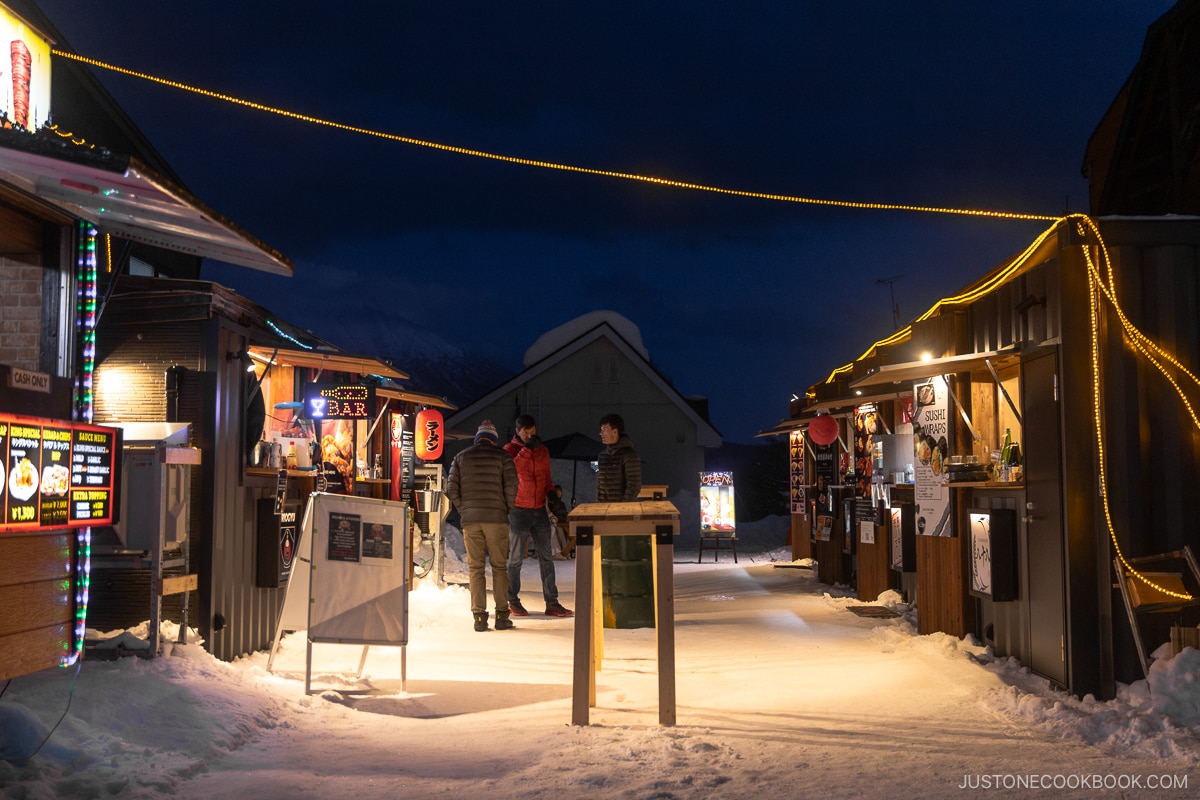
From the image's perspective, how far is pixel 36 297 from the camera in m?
6.11

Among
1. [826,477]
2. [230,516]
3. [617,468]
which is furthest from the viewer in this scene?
[826,477]

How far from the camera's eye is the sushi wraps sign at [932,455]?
972cm

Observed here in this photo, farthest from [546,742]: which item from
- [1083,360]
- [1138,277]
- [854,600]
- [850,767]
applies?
[854,600]

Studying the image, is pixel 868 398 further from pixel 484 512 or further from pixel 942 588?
pixel 484 512

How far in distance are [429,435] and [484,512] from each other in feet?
18.7

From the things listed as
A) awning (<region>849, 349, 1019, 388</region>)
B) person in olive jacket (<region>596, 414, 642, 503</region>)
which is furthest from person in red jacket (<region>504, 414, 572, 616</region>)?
awning (<region>849, 349, 1019, 388</region>)

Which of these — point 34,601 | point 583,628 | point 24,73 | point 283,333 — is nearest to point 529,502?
point 283,333

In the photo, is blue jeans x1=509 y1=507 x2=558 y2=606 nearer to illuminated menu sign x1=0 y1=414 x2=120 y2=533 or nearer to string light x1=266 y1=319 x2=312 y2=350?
string light x1=266 y1=319 x2=312 y2=350

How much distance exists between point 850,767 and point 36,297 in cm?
539

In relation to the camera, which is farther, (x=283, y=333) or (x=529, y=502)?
(x=529, y=502)

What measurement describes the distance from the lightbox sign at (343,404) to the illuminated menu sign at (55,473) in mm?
5025

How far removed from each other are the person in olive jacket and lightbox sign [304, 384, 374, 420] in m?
2.58

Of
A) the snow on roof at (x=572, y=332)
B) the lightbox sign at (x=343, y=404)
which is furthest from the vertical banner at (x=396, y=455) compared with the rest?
the snow on roof at (x=572, y=332)

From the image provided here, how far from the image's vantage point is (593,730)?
6238mm
